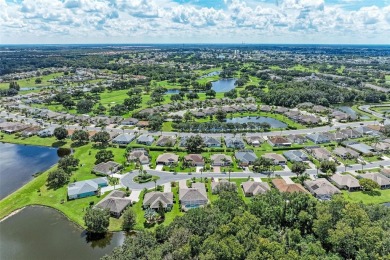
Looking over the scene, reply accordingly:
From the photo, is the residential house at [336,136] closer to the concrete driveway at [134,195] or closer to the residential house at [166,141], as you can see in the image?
the residential house at [166,141]

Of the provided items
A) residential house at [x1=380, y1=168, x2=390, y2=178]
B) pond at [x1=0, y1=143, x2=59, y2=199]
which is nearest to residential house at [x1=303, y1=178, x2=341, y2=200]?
residential house at [x1=380, y1=168, x2=390, y2=178]

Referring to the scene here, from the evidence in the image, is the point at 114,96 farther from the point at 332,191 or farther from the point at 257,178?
the point at 332,191

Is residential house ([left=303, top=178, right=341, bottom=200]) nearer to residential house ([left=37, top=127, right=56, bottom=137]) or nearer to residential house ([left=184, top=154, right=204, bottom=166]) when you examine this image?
residential house ([left=184, top=154, right=204, bottom=166])

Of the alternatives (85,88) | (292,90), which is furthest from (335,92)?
(85,88)

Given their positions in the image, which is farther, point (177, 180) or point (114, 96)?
point (114, 96)

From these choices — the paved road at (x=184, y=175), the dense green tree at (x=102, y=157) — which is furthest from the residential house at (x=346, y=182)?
the dense green tree at (x=102, y=157)

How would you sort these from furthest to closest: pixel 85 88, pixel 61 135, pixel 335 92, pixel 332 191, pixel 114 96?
pixel 85 88 < pixel 114 96 < pixel 335 92 < pixel 61 135 < pixel 332 191

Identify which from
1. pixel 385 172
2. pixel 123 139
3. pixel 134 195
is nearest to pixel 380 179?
pixel 385 172
